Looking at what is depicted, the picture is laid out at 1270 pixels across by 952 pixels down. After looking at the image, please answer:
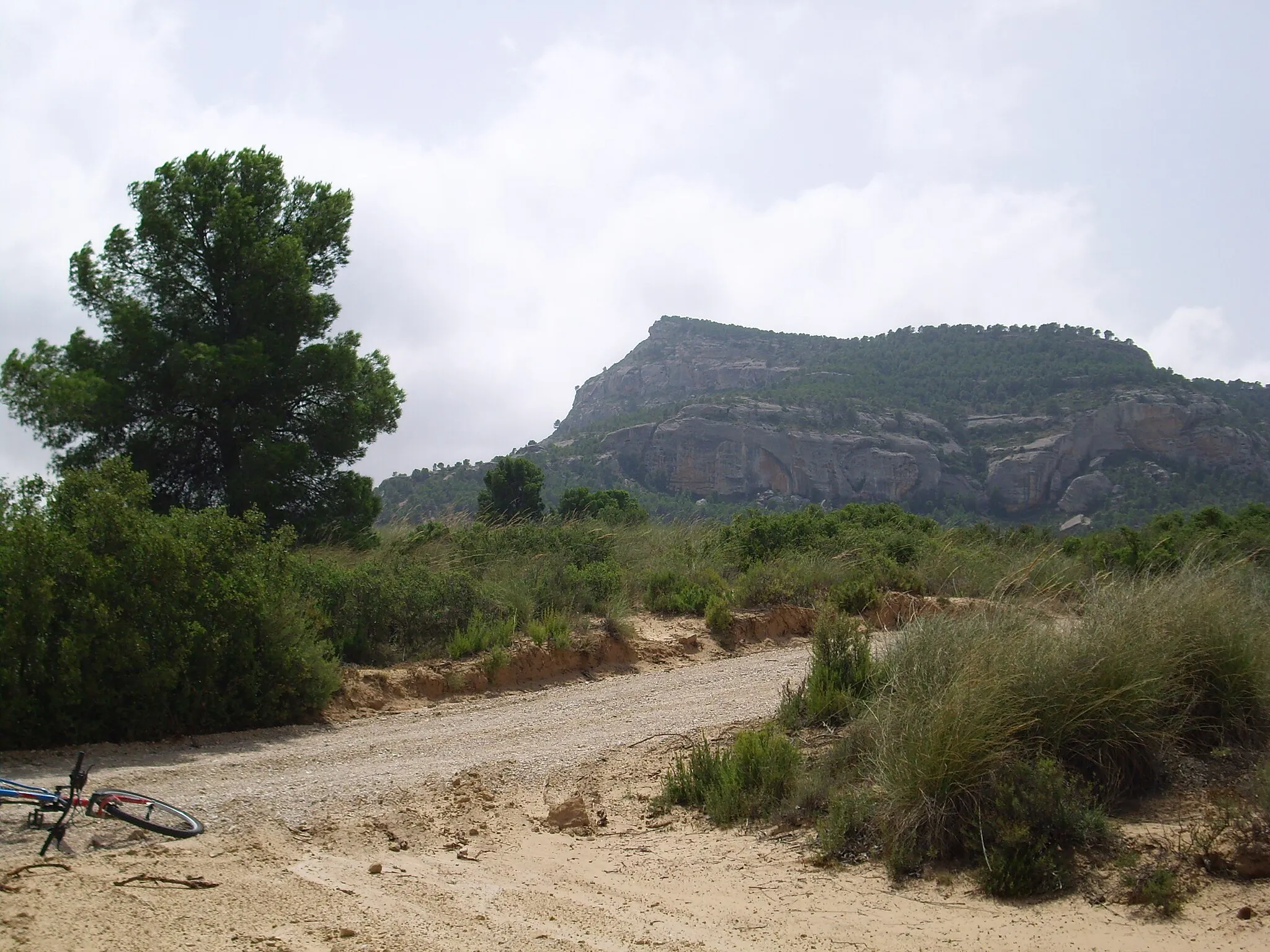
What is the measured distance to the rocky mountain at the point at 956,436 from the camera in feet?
295

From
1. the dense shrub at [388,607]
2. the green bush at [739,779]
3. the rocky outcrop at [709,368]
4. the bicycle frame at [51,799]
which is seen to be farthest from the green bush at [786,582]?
the rocky outcrop at [709,368]

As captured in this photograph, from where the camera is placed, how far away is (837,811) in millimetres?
6680

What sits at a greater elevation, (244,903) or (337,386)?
(337,386)

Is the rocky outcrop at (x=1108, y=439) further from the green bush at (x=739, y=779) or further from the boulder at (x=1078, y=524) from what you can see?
the green bush at (x=739, y=779)

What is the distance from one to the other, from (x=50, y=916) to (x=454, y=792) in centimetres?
356

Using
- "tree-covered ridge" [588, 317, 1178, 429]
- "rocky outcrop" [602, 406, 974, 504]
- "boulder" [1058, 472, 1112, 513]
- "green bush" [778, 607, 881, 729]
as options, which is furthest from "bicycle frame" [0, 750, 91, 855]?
"tree-covered ridge" [588, 317, 1178, 429]

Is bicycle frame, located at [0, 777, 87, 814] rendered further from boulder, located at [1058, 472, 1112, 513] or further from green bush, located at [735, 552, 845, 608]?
boulder, located at [1058, 472, 1112, 513]

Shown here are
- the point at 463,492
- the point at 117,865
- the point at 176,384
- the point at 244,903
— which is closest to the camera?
the point at 244,903

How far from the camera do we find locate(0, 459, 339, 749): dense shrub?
353 inches

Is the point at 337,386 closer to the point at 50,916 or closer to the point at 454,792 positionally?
the point at 454,792

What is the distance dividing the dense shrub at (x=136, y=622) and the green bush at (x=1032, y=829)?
777cm

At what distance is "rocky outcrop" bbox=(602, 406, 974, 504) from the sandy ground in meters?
103

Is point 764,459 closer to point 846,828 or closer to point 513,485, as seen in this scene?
point 513,485

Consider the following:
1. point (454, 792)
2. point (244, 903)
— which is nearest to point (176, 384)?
point (454, 792)
